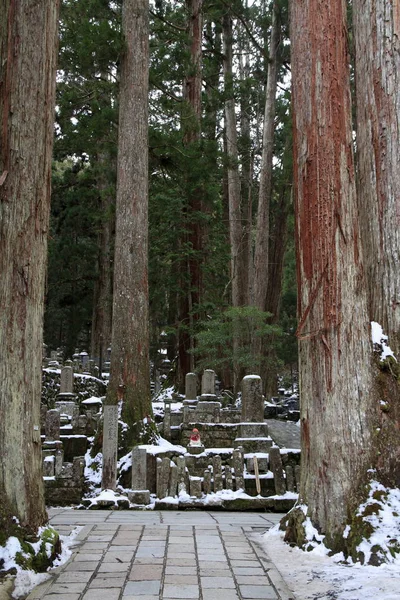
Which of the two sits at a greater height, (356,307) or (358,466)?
(356,307)

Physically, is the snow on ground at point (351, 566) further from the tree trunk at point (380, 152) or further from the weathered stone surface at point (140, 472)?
the weathered stone surface at point (140, 472)

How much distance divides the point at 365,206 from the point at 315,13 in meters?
1.84

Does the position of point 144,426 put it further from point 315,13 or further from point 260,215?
point 260,215

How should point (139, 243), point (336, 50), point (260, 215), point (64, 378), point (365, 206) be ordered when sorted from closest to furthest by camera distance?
Result: point (336, 50) → point (365, 206) → point (139, 243) → point (64, 378) → point (260, 215)

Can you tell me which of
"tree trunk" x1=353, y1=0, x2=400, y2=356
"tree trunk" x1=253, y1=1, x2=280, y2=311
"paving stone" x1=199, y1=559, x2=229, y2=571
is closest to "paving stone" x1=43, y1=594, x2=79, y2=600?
"paving stone" x1=199, y1=559, x2=229, y2=571

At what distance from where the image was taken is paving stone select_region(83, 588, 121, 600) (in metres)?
3.33

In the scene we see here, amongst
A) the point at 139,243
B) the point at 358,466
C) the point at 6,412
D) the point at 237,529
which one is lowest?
the point at 237,529

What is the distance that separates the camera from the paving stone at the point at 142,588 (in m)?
3.41

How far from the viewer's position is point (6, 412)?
13.1ft

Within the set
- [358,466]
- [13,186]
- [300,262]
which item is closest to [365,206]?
[300,262]

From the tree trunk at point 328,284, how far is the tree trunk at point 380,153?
470mm

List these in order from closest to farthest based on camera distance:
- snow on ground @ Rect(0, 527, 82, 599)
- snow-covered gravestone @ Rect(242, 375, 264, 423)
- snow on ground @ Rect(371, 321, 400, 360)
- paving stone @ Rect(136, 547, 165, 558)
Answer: snow on ground @ Rect(0, 527, 82, 599)
paving stone @ Rect(136, 547, 165, 558)
snow on ground @ Rect(371, 321, 400, 360)
snow-covered gravestone @ Rect(242, 375, 264, 423)

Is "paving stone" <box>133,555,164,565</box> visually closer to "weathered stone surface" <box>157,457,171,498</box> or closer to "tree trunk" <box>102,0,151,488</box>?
"weathered stone surface" <box>157,457,171,498</box>

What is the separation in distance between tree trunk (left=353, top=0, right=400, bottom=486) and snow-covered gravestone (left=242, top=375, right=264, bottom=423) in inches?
207
